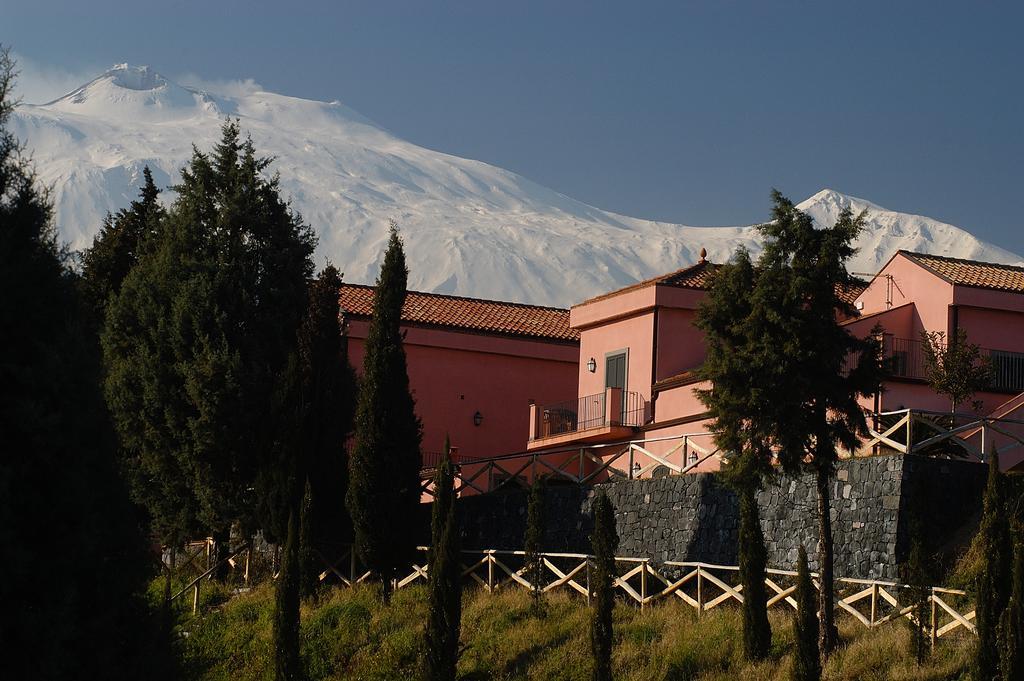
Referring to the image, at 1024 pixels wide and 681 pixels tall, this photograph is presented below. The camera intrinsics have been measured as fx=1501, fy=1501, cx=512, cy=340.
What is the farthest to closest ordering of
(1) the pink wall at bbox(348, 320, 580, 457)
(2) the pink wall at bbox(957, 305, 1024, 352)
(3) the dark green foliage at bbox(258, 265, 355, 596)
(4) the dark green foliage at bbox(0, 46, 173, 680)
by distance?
(1) the pink wall at bbox(348, 320, 580, 457) → (2) the pink wall at bbox(957, 305, 1024, 352) → (3) the dark green foliage at bbox(258, 265, 355, 596) → (4) the dark green foliage at bbox(0, 46, 173, 680)

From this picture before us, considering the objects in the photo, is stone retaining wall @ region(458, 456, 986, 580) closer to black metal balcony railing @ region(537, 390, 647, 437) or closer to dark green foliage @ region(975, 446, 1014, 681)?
dark green foliage @ region(975, 446, 1014, 681)

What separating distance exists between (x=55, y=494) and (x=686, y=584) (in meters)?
16.3

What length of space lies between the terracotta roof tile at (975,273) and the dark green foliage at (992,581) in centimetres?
1428

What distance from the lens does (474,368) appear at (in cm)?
4150

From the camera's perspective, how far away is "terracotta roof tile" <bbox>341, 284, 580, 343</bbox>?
41.5m

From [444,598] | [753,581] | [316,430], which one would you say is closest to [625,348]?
[316,430]

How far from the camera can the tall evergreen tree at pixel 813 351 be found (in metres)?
23.1

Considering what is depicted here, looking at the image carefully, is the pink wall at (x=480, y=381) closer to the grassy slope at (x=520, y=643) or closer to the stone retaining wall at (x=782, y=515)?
the stone retaining wall at (x=782, y=515)

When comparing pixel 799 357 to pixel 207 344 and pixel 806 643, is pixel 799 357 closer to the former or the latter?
pixel 806 643

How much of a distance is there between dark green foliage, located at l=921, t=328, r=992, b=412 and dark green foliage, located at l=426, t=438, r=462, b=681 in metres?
10.5

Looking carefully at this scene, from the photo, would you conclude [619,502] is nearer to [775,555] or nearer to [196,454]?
[775,555]

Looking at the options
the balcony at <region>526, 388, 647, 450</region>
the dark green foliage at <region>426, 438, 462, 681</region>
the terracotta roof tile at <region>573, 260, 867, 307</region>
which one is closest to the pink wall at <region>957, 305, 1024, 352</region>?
the terracotta roof tile at <region>573, 260, 867, 307</region>

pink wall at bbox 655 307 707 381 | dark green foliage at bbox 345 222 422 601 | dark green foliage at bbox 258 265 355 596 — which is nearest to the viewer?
dark green foliage at bbox 345 222 422 601

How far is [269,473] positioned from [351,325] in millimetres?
9082
